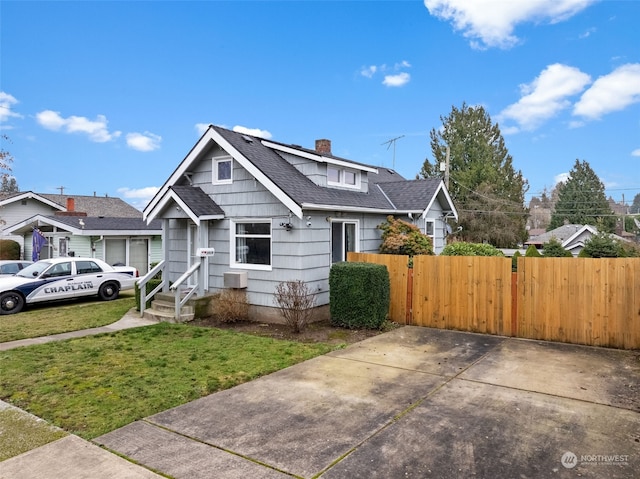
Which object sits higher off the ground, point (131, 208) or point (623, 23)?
point (623, 23)

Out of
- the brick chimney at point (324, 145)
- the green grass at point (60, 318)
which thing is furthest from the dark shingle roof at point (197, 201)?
the brick chimney at point (324, 145)

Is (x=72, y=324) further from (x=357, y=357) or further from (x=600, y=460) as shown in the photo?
(x=600, y=460)

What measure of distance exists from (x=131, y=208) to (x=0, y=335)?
26.3 metres

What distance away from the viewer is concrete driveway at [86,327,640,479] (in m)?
Result: 3.62

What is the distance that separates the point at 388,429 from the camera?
4340 mm

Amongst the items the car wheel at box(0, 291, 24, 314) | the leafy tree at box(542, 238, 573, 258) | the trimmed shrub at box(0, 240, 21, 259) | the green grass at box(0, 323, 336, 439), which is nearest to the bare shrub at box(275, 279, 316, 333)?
the green grass at box(0, 323, 336, 439)

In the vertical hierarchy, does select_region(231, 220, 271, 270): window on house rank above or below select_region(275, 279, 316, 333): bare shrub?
above

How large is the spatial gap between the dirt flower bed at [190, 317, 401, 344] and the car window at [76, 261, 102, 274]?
233 inches

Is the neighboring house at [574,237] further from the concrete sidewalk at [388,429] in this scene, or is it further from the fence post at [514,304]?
the concrete sidewalk at [388,429]

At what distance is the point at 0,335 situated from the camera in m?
9.05

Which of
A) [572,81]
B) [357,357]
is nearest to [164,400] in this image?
[357,357]

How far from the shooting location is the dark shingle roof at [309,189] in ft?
34.7

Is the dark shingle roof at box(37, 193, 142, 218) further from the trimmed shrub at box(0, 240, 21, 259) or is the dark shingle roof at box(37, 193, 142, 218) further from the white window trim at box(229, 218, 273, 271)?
the white window trim at box(229, 218, 273, 271)

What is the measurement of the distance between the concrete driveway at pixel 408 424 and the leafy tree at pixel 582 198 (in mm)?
53515
